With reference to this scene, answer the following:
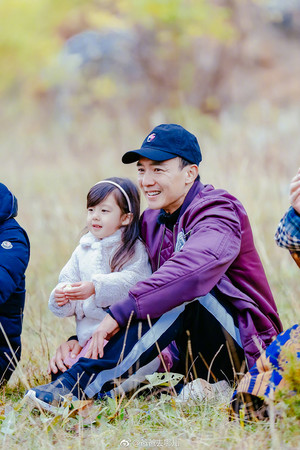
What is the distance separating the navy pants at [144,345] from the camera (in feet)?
8.57

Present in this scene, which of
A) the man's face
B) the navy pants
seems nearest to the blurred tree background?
the man's face

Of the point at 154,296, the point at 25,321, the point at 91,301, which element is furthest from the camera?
the point at 25,321

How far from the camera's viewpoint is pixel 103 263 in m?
3.11

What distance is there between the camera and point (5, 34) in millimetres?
14992

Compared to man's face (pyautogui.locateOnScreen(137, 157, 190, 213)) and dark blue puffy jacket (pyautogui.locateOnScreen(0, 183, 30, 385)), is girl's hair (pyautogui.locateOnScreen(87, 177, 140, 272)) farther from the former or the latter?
dark blue puffy jacket (pyautogui.locateOnScreen(0, 183, 30, 385))

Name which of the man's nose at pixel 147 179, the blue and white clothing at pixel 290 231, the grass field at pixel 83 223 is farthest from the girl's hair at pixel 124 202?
the blue and white clothing at pixel 290 231

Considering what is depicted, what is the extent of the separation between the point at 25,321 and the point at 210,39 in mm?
10780

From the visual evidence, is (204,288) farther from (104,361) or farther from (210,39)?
(210,39)

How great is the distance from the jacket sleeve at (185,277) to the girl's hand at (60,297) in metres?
0.42

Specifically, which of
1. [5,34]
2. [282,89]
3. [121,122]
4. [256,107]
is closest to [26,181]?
[121,122]

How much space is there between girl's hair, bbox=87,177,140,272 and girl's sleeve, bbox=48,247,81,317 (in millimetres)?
210

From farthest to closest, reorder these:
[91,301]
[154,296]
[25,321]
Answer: [25,321] < [91,301] < [154,296]

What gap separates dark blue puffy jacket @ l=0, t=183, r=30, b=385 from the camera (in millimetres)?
2941

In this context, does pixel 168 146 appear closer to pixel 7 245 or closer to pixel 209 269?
pixel 209 269
